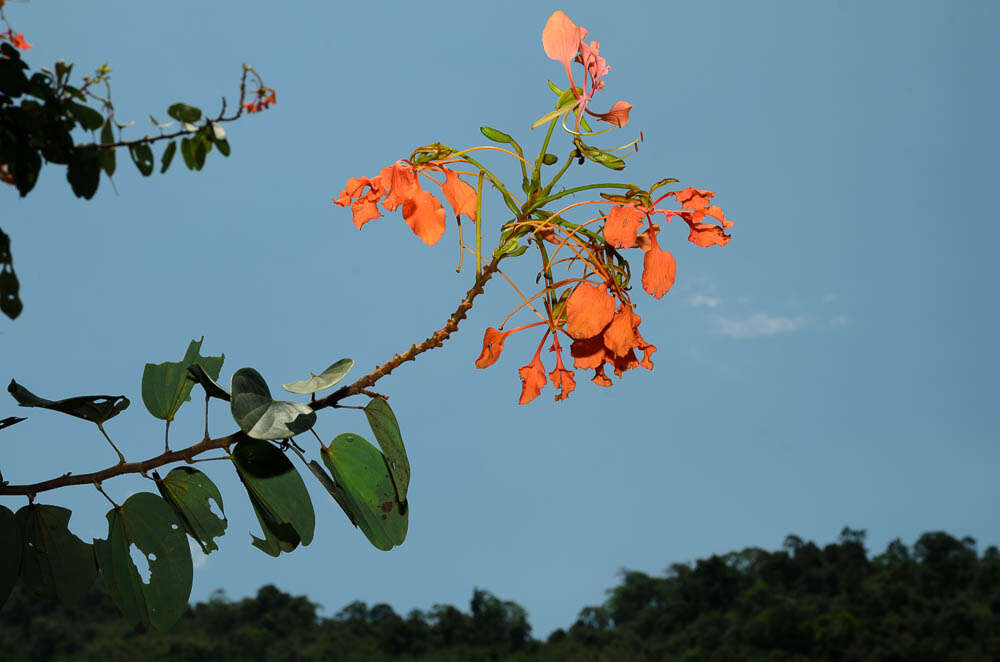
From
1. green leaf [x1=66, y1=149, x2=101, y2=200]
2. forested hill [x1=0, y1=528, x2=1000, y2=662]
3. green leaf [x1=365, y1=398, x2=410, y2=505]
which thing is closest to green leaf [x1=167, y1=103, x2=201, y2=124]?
green leaf [x1=66, y1=149, x2=101, y2=200]

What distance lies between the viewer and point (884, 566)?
20.7 m

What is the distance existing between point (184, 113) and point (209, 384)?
102cm

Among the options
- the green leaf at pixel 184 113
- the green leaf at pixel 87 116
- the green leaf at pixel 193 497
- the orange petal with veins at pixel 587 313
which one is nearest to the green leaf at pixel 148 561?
the green leaf at pixel 193 497

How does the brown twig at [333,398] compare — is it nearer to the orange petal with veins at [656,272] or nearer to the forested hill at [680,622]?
the orange petal with veins at [656,272]

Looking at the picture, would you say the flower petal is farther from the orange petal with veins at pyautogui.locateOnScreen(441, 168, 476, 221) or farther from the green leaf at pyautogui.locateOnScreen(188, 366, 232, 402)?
the green leaf at pyautogui.locateOnScreen(188, 366, 232, 402)

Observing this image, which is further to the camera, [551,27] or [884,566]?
[884,566]

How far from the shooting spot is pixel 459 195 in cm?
102

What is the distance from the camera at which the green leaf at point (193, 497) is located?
3.56 feet

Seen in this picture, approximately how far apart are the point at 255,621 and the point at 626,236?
24368 mm

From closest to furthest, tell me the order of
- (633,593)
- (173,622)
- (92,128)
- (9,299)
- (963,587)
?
(173,622) → (9,299) → (92,128) → (963,587) → (633,593)

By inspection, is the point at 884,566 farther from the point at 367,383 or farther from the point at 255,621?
the point at 367,383

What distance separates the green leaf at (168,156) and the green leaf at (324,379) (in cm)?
103

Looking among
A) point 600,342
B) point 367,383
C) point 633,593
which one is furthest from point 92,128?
point 633,593

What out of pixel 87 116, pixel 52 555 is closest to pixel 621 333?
pixel 52 555
